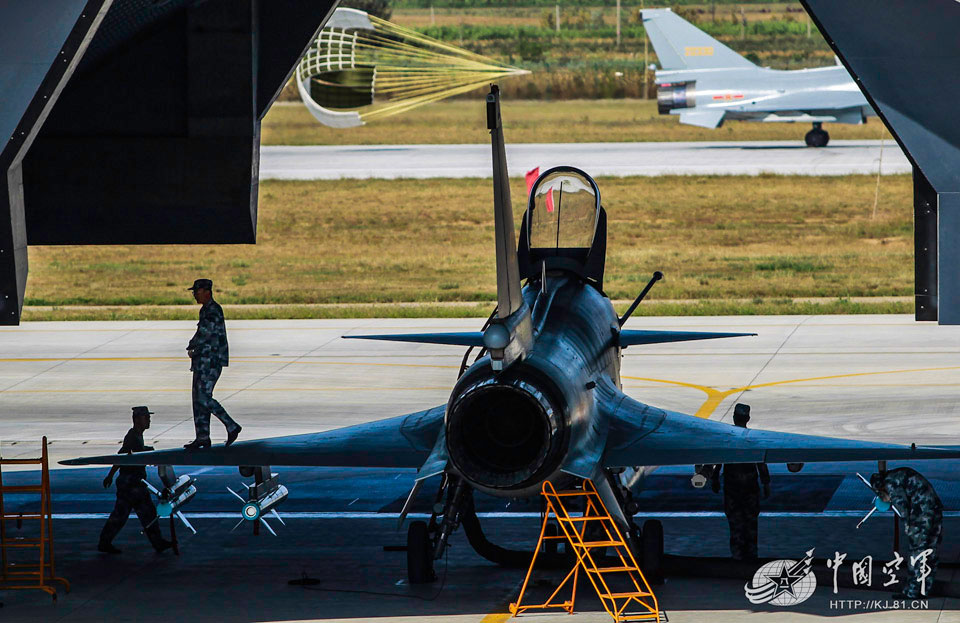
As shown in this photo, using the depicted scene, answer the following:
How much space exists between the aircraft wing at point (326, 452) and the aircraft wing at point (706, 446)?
5.90 ft

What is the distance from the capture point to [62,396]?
23750mm

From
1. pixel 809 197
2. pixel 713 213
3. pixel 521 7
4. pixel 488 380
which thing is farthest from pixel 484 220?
pixel 521 7

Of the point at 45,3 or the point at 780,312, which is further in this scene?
the point at 780,312

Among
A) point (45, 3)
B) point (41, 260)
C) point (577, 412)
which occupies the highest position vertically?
point (45, 3)

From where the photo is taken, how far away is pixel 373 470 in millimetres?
18406

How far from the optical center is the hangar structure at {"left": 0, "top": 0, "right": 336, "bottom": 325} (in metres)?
19.5

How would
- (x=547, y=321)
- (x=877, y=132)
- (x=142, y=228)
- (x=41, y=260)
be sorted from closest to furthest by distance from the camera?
(x=547, y=321) → (x=142, y=228) → (x=41, y=260) → (x=877, y=132)

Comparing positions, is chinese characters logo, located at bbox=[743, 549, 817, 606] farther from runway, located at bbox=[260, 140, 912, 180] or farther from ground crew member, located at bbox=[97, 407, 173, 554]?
runway, located at bbox=[260, 140, 912, 180]

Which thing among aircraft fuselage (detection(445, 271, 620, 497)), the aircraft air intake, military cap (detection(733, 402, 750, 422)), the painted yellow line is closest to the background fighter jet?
the painted yellow line

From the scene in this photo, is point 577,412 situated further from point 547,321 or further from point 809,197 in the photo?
point 809,197

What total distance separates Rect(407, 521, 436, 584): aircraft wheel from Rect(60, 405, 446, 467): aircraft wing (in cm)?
74

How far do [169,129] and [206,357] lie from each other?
415 centimetres

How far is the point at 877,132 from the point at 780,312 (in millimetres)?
53194

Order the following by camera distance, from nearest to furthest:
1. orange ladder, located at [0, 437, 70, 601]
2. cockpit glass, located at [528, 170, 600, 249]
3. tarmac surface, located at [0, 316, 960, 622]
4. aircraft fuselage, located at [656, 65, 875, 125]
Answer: tarmac surface, located at [0, 316, 960, 622]
orange ladder, located at [0, 437, 70, 601]
cockpit glass, located at [528, 170, 600, 249]
aircraft fuselage, located at [656, 65, 875, 125]
